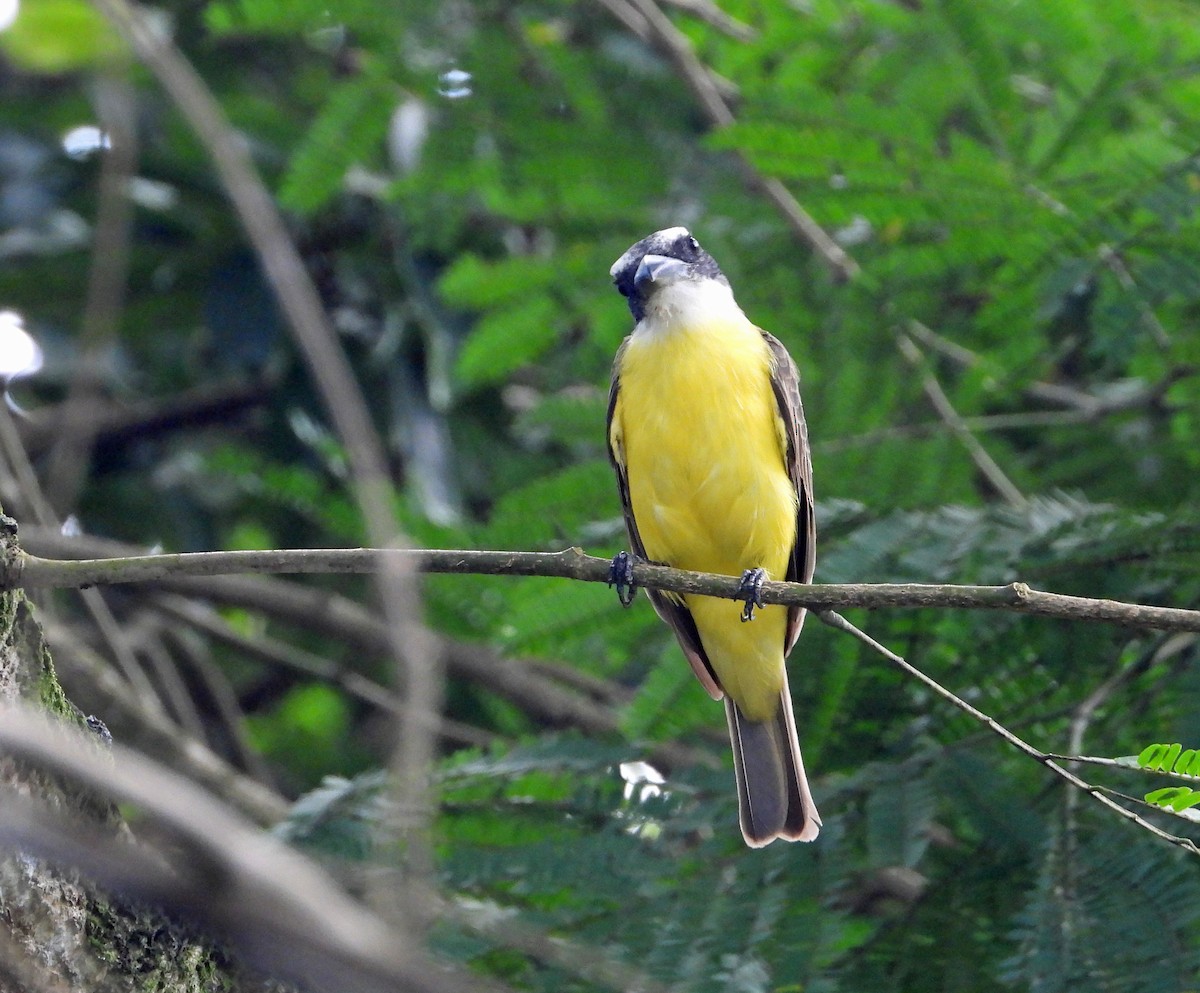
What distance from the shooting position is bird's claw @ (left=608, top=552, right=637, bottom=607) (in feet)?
9.61

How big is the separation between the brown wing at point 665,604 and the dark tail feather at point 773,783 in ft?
0.49

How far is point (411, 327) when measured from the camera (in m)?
6.11

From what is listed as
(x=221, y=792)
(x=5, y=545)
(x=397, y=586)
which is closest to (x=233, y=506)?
(x=221, y=792)

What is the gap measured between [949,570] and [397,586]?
8.06 feet

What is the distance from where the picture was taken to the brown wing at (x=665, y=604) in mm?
3992

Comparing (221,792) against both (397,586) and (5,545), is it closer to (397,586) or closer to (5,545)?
(5,545)

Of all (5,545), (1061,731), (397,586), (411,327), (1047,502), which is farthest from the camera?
(411,327)

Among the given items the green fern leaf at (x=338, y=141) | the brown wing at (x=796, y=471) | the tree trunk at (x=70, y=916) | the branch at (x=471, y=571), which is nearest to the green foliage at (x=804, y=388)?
the green fern leaf at (x=338, y=141)

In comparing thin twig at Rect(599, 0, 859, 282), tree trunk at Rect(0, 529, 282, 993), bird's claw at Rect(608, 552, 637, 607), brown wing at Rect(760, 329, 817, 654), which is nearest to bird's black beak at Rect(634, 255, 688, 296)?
brown wing at Rect(760, 329, 817, 654)

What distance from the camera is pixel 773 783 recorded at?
359 centimetres

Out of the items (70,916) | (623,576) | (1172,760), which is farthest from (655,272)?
(70,916)

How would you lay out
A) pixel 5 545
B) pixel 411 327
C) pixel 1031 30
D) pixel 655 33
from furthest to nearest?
pixel 411 327 → pixel 655 33 → pixel 1031 30 → pixel 5 545

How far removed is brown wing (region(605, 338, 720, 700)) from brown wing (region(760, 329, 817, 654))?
25cm

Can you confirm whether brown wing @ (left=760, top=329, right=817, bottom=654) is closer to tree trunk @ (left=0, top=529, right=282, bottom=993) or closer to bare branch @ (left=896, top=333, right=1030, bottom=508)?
bare branch @ (left=896, top=333, right=1030, bottom=508)
